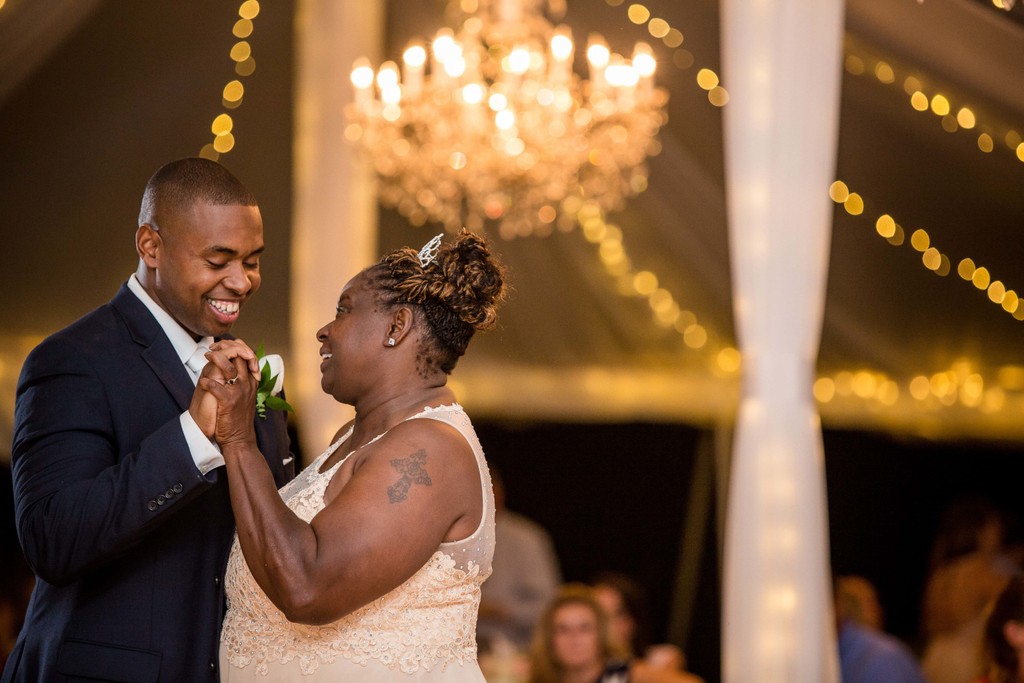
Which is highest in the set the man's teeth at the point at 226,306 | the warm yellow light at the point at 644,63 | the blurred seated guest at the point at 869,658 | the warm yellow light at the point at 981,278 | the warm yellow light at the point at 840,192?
the warm yellow light at the point at 644,63

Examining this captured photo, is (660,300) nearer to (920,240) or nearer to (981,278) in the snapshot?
(920,240)

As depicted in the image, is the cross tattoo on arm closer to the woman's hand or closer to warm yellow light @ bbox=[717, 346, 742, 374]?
the woman's hand

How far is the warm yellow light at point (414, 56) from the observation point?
5.48 meters

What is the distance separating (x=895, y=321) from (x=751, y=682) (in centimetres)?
311

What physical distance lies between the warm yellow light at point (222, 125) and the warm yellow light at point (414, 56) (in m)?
1.16

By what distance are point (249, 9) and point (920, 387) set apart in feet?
14.3

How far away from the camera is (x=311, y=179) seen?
598 centimetres

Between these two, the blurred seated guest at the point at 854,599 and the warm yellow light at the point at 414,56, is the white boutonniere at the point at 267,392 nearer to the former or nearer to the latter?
the blurred seated guest at the point at 854,599

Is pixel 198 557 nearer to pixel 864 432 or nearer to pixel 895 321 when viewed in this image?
pixel 895 321

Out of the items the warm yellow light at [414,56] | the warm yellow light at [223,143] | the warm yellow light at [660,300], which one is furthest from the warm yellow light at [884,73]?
the warm yellow light at [223,143]

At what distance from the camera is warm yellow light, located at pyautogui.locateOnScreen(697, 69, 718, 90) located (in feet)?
19.6

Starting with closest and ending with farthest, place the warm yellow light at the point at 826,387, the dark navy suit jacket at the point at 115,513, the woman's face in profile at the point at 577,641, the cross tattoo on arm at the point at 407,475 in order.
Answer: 1. the dark navy suit jacket at the point at 115,513
2. the cross tattoo on arm at the point at 407,475
3. the woman's face in profile at the point at 577,641
4. the warm yellow light at the point at 826,387

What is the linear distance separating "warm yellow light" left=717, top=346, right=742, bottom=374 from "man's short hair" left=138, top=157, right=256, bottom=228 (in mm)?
5112

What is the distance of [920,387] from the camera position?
269 inches
